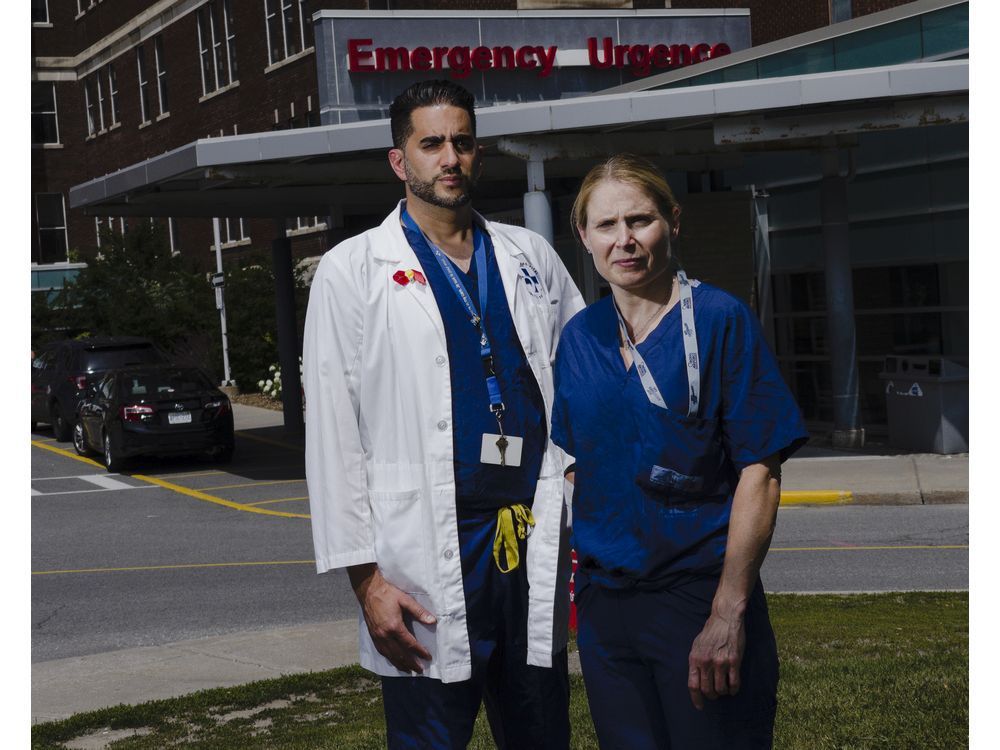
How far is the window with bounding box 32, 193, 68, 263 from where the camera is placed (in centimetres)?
4912

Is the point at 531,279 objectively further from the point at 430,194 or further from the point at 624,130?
the point at 624,130

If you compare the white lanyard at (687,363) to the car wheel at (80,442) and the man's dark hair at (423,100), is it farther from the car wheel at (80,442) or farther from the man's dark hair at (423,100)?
the car wheel at (80,442)

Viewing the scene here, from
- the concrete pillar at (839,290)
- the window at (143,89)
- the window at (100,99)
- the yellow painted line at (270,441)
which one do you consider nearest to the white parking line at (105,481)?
the yellow painted line at (270,441)

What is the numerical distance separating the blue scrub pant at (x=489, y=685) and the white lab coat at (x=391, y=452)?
57 millimetres

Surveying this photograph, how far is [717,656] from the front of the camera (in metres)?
3.17

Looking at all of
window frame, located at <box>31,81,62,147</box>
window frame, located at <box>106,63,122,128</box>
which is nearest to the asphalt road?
window frame, located at <box>106,63,122,128</box>

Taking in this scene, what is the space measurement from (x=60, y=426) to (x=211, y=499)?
1004 cm

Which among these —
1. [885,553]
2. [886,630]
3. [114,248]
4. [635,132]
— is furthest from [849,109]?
[114,248]

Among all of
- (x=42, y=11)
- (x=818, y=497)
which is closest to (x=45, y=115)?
(x=42, y=11)

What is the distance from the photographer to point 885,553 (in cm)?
1134

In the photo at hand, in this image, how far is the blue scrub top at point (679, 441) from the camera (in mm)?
3207

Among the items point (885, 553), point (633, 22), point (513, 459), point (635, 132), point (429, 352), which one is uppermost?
point (633, 22)

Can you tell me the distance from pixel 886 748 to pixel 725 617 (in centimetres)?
278

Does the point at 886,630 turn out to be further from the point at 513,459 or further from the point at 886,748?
the point at 513,459
